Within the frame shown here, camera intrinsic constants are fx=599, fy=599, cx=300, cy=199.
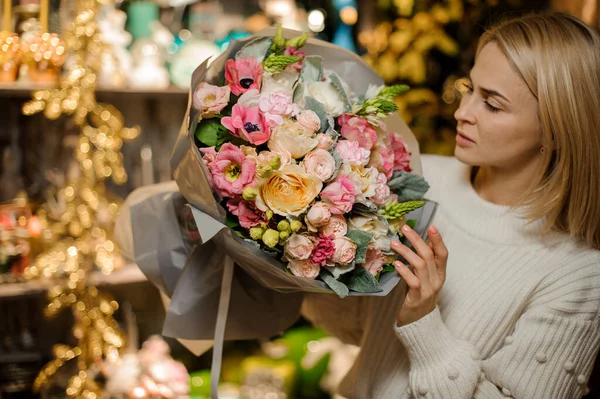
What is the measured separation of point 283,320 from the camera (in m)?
1.52

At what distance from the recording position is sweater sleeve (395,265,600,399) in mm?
1270

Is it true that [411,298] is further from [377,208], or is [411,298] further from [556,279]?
[556,279]

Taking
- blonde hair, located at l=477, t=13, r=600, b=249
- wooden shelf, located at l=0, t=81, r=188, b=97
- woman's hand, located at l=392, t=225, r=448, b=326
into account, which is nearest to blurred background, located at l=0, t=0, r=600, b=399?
wooden shelf, located at l=0, t=81, r=188, b=97

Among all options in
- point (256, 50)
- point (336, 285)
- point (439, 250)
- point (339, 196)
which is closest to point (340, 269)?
point (336, 285)

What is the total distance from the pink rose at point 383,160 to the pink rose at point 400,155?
0.05 m

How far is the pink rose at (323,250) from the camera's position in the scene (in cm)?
106

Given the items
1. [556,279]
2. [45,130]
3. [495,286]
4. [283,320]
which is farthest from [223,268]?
[45,130]

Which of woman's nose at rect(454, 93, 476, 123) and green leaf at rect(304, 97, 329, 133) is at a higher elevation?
green leaf at rect(304, 97, 329, 133)

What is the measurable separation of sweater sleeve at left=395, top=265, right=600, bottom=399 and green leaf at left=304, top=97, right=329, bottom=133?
0.46 metres

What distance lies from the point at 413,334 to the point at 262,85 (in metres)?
0.60

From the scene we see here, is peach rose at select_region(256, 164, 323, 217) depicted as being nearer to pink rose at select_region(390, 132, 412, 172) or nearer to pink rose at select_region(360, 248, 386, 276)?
pink rose at select_region(360, 248, 386, 276)

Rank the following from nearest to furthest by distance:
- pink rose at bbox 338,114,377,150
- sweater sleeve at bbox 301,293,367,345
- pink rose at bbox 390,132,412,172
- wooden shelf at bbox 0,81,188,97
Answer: pink rose at bbox 338,114,377,150, pink rose at bbox 390,132,412,172, sweater sleeve at bbox 301,293,367,345, wooden shelf at bbox 0,81,188,97

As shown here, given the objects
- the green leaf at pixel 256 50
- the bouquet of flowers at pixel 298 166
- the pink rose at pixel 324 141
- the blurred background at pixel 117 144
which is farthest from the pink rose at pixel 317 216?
the blurred background at pixel 117 144

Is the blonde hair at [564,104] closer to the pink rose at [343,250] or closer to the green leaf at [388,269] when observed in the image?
the green leaf at [388,269]
